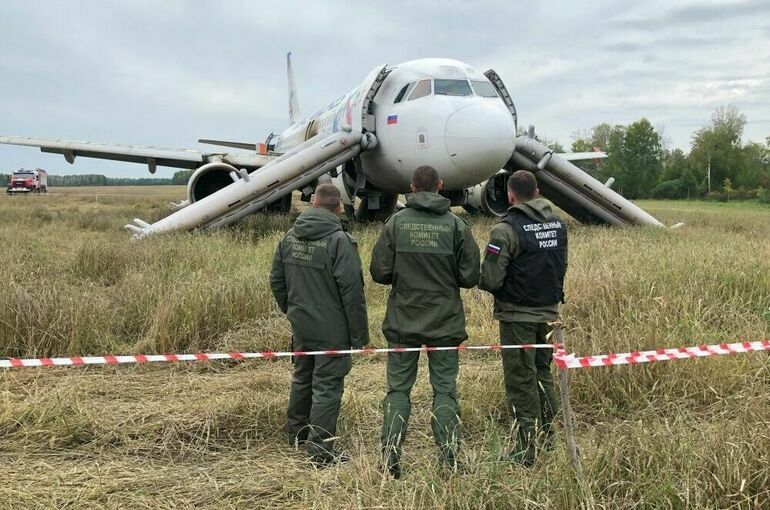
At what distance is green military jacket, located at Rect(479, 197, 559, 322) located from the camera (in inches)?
138

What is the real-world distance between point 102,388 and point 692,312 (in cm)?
479

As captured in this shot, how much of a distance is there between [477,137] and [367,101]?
2.80m

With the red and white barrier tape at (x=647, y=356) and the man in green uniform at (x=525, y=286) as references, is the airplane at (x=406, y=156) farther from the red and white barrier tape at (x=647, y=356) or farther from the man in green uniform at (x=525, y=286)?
the red and white barrier tape at (x=647, y=356)

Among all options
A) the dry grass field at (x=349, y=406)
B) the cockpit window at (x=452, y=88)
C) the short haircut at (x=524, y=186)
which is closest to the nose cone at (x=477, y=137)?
the cockpit window at (x=452, y=88)

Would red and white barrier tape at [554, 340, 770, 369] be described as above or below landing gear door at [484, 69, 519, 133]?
below

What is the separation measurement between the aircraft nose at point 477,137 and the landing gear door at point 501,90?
1921 mm

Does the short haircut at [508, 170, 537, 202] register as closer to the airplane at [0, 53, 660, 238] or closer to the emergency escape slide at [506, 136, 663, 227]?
the airplane at [0, 53, 660, 238]

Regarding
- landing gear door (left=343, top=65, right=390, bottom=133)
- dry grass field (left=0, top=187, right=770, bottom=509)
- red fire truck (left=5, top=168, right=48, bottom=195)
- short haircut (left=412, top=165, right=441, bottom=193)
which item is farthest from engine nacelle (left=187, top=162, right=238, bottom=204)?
red fire truck (left=5, top=168, right=48, bottom=195)

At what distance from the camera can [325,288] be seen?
3.65 m

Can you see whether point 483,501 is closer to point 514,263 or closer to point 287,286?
point 514,263

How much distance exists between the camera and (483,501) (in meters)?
2.59

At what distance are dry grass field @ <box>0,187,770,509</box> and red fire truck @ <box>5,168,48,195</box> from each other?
5173 centimetres

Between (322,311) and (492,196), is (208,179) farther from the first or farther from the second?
(322,311)

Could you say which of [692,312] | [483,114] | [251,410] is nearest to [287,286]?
[251,410]
